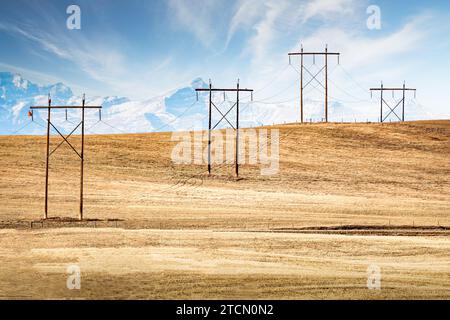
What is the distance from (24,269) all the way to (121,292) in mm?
4808

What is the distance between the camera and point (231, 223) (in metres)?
26.6

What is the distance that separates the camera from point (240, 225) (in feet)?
85.4

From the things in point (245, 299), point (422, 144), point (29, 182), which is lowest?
point (245, 299)

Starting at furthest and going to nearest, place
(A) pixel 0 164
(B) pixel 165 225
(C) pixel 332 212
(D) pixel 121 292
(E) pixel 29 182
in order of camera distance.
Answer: (A) pixel 0 164
(E) pixel 29 182
(C) pixel 332 212
(B) pixel 165 225
(D) pixel 121 292

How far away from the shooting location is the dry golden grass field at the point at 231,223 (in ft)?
50.0

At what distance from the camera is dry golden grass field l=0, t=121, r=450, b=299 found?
1523cm

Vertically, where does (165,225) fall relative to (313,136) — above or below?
below

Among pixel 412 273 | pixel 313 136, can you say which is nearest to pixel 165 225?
pixel 412 273

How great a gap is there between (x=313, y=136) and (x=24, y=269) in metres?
47.2

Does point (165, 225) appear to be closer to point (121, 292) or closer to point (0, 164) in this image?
point (121, 292)
